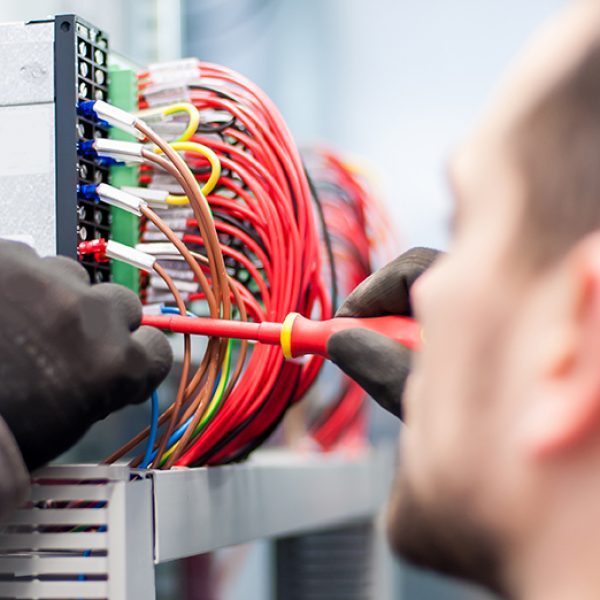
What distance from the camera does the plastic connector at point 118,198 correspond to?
0.75 m

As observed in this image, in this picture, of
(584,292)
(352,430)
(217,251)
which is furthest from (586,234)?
(352,430)

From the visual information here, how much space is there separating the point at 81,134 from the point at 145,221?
108mm

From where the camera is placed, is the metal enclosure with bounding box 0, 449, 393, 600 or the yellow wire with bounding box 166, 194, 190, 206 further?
the yellow wire with bounding box 166, 194, 190, 206

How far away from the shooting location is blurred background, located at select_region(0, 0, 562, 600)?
7.74ft

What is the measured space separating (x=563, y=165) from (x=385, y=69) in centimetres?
209

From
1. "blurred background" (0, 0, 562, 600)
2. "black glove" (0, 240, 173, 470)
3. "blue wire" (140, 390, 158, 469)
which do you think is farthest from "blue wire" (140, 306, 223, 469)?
"blurred background" (0, 0, 562, 600)

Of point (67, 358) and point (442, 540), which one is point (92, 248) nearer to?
point (67, 358)

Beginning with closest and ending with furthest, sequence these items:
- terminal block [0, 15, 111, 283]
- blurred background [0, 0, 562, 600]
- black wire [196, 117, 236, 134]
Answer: terminal block [0, 15, 111, 283] < black wire [196, 117, 236, 134] < blurred background [0, 0, 562, 600]

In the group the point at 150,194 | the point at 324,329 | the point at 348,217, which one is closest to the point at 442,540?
the point at 324,329

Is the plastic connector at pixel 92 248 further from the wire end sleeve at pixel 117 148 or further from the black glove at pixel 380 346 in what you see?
the black glove at pixel 380 346

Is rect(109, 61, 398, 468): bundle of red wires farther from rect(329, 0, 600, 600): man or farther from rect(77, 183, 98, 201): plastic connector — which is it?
rect(329, 0, 600, 600): man

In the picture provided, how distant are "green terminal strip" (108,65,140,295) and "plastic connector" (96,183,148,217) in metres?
0.06

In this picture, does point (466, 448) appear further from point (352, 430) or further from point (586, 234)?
point (352, 430)

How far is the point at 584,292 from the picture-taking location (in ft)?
1.25
